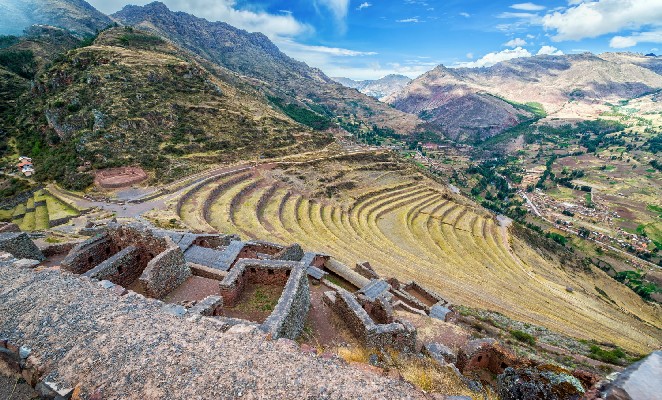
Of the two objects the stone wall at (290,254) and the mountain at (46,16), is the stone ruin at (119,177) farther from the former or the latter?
the mountain at (46,16)

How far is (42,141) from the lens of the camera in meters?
50.0

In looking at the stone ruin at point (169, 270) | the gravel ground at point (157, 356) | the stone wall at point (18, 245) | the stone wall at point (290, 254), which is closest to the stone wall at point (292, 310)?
the stone ruin at point (169, 270)

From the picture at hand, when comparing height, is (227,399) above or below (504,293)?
above

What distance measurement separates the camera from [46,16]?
546ft

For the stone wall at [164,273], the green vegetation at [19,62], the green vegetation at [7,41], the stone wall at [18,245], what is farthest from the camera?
the green vegetation at [7,41]

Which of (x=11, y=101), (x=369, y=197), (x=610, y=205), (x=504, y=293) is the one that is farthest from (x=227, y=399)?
(x=610, y=205)

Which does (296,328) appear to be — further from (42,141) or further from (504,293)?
(42,141)

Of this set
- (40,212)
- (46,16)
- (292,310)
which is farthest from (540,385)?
(46,16)

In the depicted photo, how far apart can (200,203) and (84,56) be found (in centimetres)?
4476

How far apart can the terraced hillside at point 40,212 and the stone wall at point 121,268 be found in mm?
22723

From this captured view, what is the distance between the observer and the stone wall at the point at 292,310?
349 inches

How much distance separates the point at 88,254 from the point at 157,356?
10.0m

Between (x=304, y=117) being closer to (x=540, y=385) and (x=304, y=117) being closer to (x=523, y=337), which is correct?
(x=523, y=337)

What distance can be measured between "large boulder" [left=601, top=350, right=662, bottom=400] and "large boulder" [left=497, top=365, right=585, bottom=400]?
139 inches
